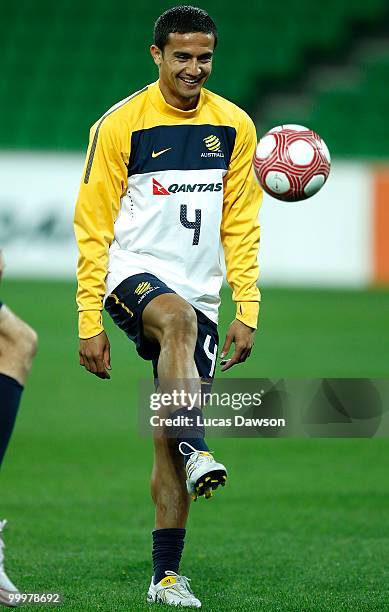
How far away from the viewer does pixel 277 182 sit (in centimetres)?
533

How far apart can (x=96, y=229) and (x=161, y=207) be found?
Answer: 298 mm

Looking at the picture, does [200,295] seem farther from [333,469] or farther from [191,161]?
[333,469]

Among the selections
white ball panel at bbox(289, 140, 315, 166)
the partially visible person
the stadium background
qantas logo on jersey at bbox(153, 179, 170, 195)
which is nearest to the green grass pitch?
the stadium background

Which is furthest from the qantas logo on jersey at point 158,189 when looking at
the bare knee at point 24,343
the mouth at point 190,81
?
the bare knee at point 24,343

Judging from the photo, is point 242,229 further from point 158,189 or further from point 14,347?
point 14,347

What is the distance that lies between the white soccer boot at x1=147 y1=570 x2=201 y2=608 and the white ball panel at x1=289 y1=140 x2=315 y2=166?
6.11 feet

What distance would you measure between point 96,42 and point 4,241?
596 cm

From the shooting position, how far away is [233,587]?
512cm

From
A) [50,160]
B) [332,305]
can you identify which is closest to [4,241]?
[50,160]

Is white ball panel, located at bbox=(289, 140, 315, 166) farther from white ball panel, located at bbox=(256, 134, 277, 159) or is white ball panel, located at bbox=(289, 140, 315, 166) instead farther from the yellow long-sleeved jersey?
the yellow long-sleeved jersey

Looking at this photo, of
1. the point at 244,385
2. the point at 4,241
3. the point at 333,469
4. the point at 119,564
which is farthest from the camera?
the point at 4,241

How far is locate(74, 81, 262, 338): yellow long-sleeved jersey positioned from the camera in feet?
16.3

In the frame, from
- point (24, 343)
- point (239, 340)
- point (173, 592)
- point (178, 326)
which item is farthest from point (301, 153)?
point (173, 592)

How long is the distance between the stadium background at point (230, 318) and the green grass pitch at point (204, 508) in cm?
2
